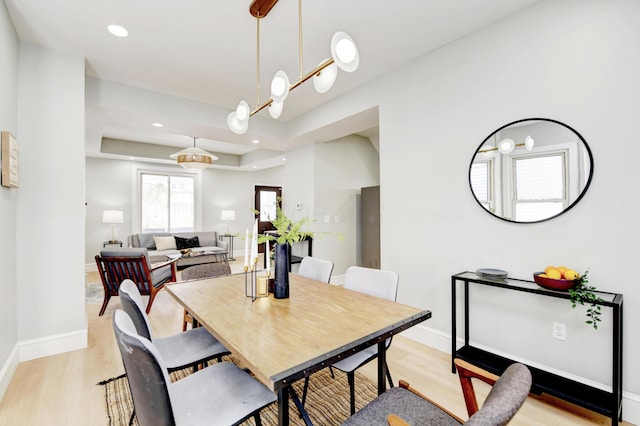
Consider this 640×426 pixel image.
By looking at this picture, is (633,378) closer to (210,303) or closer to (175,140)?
(210,303)

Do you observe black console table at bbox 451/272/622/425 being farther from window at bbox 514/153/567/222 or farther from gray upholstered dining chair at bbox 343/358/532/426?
gray upholstered dining chair at bbox 343/358/532/426

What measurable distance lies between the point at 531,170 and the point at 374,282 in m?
1.43

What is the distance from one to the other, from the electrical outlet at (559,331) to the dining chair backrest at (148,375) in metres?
2.38

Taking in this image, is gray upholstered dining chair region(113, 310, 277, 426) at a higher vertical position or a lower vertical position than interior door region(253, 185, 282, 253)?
lower

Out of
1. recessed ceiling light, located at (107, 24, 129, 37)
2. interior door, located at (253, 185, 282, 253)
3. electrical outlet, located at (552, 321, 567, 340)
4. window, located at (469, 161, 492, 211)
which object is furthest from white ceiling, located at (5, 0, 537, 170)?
interior door, located at (253, 185, 282, 253)

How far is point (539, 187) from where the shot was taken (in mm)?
2115

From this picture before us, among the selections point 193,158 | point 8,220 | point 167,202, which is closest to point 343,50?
point 8,220

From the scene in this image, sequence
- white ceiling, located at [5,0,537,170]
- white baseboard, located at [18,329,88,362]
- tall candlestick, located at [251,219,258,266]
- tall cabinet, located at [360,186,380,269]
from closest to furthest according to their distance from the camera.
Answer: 1. tall candlestick, located at [251,219,258,266]
2. white ceiling, located at [5,0,537,170]
3. white baseboard, located at [18,329,88,362]
4. tall cabinet, located at [360,186,380,269]

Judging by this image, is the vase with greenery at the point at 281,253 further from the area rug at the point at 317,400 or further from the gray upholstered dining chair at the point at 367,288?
the area rug at the point at 317,400

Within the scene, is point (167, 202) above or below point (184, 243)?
above

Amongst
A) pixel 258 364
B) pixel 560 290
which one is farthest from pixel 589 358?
pixel 258 364

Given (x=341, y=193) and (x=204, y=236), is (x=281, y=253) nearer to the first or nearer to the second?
(x=341, y=193)

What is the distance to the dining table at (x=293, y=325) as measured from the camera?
3.41ft

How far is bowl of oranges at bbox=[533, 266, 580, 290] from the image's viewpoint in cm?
183
